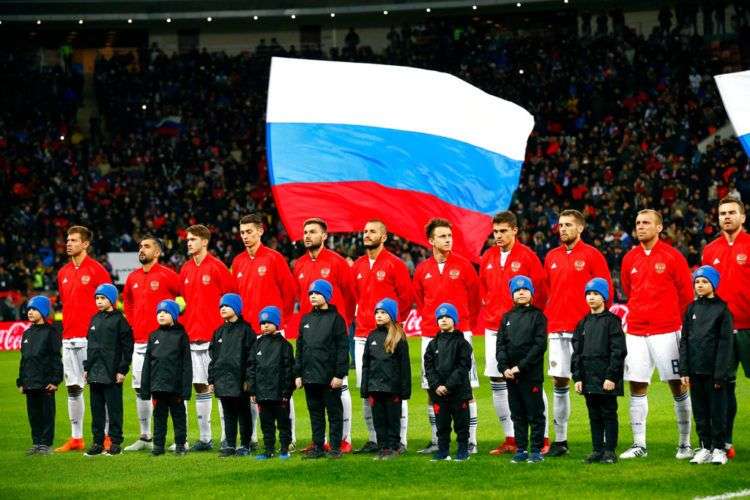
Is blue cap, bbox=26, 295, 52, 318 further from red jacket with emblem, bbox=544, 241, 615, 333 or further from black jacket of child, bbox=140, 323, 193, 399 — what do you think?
red jacket with emblem, bbox=544, 241, 615, 333

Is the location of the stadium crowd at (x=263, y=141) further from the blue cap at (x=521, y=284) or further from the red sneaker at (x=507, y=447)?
the blue cap at (x=521, y=284)

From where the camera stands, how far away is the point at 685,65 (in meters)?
41.2

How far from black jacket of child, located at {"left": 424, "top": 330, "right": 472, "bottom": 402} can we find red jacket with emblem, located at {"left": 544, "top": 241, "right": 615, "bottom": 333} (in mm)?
966

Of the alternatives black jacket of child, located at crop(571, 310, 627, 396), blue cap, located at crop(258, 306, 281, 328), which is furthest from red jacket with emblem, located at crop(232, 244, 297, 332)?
black jacket of child, located at crop(571, 310, 627, 396)

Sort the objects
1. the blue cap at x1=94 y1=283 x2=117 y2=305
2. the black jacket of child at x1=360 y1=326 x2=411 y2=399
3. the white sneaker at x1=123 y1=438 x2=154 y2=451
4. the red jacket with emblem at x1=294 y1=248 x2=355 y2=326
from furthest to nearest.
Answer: the white sneaker at x1=123 y1=438 x2=154 y2=451 → the blue cap at x1=94 y1=283 x2=117 y2=305 → the red jacket with emblem at x1=294 y1=248 x2=355 y2=326 → the black jacket of child at x1=360 y1=326 x2=411 y2=399

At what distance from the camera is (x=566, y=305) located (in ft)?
44.2

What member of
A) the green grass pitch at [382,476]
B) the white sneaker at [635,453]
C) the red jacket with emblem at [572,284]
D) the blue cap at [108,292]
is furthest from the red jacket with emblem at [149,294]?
the white sneaker at [635,453]

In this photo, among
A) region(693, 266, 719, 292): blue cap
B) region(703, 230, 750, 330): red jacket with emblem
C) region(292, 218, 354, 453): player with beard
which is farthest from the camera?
region(292, 218, 354, 453): player with beard

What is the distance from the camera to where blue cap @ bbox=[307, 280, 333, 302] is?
A: 13.5 m

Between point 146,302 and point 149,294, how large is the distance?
10 centimetres

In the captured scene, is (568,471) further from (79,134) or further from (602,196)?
(79,134)

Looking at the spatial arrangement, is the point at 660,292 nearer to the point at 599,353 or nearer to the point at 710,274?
the point at 710,274

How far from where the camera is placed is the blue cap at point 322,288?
1354cm

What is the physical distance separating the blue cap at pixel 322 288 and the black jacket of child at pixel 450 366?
4.07 ft
